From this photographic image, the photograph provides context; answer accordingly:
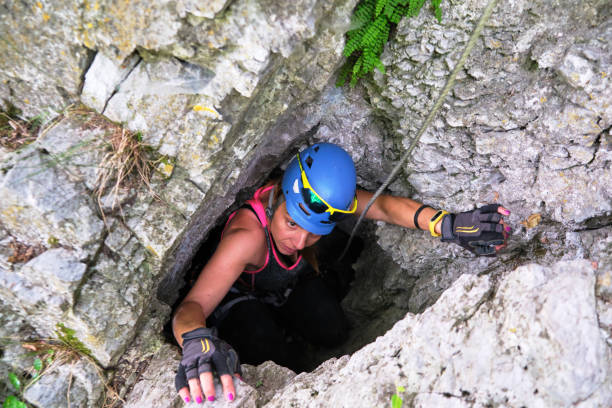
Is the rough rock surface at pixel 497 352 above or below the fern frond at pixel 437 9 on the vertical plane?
below

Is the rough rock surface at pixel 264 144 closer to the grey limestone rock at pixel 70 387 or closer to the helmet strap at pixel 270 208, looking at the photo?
the grey limestone rock at pixel 70 387

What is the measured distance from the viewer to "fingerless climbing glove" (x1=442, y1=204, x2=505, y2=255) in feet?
11.5

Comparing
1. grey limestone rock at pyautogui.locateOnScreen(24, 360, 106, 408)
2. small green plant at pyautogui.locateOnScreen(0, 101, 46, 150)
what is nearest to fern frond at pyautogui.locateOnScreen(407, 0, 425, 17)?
small green plant at pyautogui.locateOnScreen(0, 101, 46, 150)

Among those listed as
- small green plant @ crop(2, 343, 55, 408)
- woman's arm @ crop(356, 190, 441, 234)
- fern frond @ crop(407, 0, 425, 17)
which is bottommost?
small green plant @ crop(2, 343, 55, 408)

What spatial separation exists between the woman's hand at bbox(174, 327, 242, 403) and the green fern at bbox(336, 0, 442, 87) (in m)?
2.63

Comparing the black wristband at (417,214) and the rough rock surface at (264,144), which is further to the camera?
the black wristband at (417,214)

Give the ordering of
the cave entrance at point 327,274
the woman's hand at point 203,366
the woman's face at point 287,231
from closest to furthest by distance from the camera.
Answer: the woman's hand at point 203,366 < the woman's face at point 287,231 < the cave entrance at point 327,274

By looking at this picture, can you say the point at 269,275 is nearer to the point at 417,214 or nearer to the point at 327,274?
the point at 327,274

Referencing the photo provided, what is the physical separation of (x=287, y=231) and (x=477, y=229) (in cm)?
191

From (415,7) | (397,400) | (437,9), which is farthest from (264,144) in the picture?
(397,400)

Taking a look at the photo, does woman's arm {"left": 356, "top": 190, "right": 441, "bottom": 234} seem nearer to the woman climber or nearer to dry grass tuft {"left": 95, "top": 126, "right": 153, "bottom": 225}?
the woman climber

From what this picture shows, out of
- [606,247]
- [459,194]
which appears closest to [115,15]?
[459,194]

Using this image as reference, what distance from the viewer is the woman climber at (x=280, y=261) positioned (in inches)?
124

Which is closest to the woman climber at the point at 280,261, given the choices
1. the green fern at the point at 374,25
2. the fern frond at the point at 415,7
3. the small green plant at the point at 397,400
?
the green fern at the point at 374,25
